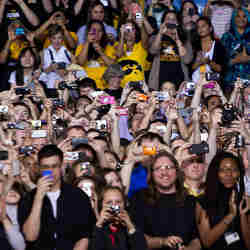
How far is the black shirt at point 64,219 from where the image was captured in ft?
21.6

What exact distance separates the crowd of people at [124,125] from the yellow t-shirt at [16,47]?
2 centimetres

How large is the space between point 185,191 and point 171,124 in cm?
168

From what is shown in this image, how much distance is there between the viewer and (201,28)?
11.1 m

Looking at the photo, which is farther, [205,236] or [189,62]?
[189,62]

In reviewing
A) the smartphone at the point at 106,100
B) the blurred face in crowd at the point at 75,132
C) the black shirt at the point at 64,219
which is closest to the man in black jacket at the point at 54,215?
the black shirt at the point at 64,219

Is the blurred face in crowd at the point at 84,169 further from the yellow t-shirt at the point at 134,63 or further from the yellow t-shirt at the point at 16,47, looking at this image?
the yellow t-shirt at the point at 16,47

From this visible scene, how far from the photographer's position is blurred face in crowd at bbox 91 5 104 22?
1127cm

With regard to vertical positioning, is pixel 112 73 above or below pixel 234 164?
above

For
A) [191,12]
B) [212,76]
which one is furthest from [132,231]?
[191,12]

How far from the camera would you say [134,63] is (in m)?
10.9

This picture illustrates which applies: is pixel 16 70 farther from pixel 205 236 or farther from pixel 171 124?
pixel 205 236

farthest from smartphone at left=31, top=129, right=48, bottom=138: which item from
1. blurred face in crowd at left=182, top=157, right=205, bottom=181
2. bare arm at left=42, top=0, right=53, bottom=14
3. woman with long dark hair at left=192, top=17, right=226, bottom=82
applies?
bare arm at left=42, top=0, right=53, bottom=14

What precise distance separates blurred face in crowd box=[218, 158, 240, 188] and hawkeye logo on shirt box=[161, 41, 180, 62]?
3.93 meters

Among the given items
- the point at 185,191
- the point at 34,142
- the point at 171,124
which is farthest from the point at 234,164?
the point at 34,142
